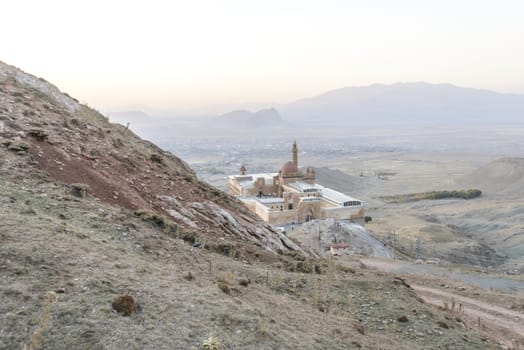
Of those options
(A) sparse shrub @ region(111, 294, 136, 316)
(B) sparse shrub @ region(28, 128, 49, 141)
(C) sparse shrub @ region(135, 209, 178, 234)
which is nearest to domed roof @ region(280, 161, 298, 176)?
(B) sparse shrub @ region(28, 128, 49, 141)

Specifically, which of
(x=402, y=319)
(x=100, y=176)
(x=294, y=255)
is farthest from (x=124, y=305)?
(x=294, y=255)

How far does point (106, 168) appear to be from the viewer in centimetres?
1510

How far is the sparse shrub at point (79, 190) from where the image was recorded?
1203 centimetres

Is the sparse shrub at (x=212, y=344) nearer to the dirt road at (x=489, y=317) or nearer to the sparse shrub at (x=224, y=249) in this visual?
the sparse shrub at (x=224, y=249)

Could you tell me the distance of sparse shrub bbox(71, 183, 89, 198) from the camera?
474 inches

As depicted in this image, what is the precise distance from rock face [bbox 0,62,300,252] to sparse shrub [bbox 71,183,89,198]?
0.32m

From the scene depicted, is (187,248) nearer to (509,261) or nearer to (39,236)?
(39,236)

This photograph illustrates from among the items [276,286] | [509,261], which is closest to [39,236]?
[276,286]

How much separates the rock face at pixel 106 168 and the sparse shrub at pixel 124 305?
6.34 m

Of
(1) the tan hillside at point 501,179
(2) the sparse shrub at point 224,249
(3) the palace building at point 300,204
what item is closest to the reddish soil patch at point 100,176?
(2) the sparse shrub at point 224,249

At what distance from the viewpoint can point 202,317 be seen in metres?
7.13

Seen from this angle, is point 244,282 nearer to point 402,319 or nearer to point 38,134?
point 402,319

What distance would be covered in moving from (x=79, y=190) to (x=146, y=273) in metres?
5.14

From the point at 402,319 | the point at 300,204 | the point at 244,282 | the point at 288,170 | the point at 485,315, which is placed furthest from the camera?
the point at 288,170
